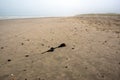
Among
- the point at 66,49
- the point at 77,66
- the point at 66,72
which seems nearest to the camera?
the point at 66,72

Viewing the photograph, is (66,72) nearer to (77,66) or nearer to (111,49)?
(77,66)

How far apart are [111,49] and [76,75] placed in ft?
10.8

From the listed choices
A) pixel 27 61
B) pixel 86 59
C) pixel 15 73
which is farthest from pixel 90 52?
pixel 15 73

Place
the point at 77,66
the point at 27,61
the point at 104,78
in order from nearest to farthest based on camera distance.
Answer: the point at 104,78 < the point at 77,66 < the point at 27,61

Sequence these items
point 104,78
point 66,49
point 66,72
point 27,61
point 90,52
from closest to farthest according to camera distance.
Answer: point 104,78 → point 66,72 → point 27,61 → point 90,52 → point 66,49

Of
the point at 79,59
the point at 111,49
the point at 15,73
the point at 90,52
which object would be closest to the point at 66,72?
the point at 79,59

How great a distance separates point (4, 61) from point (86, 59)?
3651mm

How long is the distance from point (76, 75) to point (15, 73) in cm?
223

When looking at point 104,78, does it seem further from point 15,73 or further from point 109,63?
point 15,73

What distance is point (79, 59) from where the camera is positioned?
615 centimetres

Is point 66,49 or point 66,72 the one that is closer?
point 66,72

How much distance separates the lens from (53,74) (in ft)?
16.4

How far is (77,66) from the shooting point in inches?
218

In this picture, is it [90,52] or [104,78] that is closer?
[104,78]
